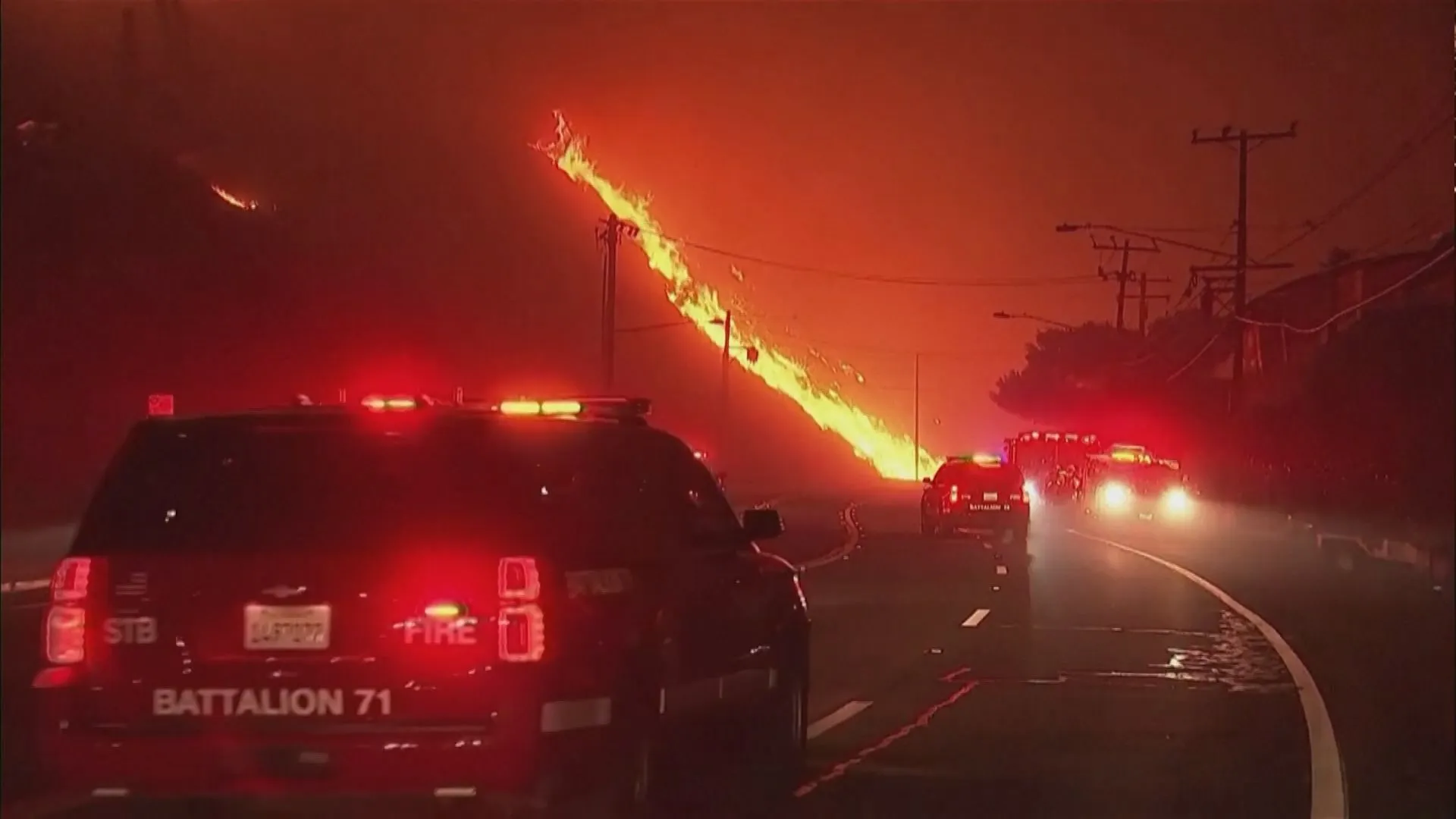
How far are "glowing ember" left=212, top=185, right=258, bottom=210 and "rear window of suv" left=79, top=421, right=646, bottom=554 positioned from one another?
48.5m

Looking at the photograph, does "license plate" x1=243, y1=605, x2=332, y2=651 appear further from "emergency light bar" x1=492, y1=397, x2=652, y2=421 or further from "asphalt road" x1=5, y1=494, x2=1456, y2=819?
"asphalt road" x1=5, y1=494, x2=1456, y2=819

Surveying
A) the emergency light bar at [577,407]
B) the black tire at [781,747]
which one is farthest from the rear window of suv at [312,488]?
the black tire at [781,747]

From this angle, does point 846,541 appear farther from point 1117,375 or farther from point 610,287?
point 1117,375

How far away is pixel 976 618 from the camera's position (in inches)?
829

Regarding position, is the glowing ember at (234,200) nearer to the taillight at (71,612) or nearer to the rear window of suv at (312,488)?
the rear window of suv at (312,488)

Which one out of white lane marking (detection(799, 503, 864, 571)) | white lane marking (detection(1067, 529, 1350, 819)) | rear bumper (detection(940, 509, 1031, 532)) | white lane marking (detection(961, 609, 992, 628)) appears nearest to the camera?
white lane marking (detection(1067, 529, 1350, 819))

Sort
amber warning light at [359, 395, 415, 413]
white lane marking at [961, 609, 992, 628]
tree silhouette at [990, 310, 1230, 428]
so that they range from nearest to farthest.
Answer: amber warning light at [359, 395, 415, 413] → white lane marking at [961, 609, 992, 628] → tree silhouette at [990, 310, 1230, 428]

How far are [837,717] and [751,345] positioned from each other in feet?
240

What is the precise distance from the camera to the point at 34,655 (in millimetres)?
15375

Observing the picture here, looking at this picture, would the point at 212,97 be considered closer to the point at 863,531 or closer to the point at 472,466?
the point at 863,531

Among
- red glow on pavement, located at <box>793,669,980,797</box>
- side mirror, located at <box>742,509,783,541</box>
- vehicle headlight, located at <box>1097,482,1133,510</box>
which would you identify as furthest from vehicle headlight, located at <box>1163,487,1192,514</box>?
side mirror, located at <box>742,509,783,541</box>

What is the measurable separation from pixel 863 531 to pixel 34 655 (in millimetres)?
29273

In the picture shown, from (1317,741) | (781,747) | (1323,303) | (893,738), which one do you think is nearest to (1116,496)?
(1323,303)

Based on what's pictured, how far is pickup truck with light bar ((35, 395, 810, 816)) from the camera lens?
279 inches
